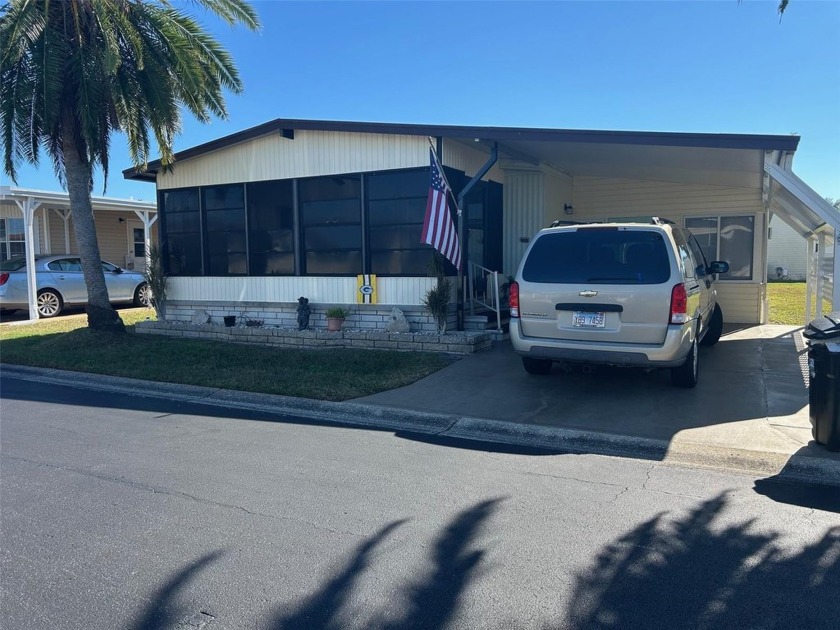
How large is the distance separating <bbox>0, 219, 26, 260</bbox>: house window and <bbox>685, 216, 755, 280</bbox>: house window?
21193 mm

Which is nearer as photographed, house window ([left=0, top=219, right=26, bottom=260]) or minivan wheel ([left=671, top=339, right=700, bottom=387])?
minivan wheel ([left=671, top=339, right=700, bottom=387])

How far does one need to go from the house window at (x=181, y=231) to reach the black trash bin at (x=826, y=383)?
11468 mm

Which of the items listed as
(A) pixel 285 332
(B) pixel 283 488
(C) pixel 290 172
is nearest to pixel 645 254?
(B) pixel 283 488

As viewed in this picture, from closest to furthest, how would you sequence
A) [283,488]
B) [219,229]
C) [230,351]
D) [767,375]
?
[283,488] → [767,375] → [230,351] → [219,229]

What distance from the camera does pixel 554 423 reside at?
6.31 m

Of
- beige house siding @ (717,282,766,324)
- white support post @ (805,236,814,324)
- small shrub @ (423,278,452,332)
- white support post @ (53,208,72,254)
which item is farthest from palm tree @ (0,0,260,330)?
white support post @ (805,236,814,324)

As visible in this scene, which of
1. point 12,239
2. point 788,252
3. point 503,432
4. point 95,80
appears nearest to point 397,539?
point 503,432

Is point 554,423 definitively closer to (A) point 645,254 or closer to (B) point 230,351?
(A) point 645,254

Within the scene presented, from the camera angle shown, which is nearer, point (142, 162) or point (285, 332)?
point (285, 332)

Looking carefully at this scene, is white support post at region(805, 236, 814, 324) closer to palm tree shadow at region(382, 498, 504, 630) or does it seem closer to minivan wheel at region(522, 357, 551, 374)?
minivan wheel at region(522, 357, 551, 374)

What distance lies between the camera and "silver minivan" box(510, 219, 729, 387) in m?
6.55

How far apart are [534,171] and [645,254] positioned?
6046 mm

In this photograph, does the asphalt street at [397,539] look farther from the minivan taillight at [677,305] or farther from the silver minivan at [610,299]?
the minivan taillight at [677,305]

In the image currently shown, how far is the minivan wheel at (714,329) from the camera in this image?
1033 cm
